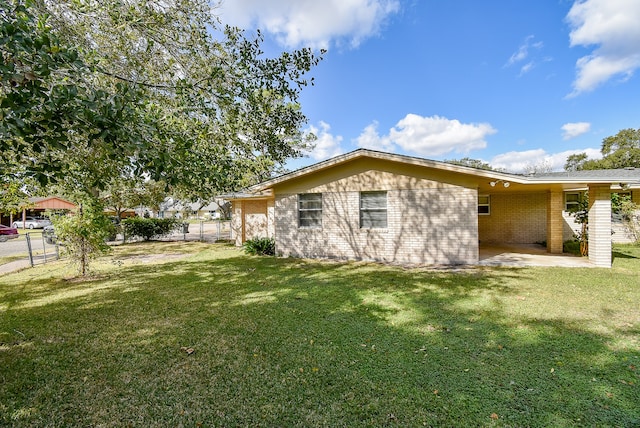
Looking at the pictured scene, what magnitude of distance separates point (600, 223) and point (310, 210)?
364 inches

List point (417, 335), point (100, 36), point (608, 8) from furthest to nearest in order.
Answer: point (608, 8), point (100, 36), point (417, 335)

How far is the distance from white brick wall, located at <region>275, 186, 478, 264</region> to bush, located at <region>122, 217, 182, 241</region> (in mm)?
13264

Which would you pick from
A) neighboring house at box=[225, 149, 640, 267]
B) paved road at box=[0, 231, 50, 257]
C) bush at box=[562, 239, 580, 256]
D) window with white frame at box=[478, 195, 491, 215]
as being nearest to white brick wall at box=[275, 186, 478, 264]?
neighboring house at box=[225, 149, 640, 267]

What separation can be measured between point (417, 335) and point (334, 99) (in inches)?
612

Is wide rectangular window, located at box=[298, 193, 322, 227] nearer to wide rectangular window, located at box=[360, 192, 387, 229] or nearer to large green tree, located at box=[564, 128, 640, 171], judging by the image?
wide rectangular window, located at box=[360, 192, 387, 229]

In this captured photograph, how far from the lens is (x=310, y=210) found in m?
11.5

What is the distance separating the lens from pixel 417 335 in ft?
14.4

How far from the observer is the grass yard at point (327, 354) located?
275 centimetres

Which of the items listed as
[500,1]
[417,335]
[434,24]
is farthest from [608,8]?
[417,335]

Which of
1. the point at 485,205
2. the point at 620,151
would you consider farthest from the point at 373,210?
the point at 620,151

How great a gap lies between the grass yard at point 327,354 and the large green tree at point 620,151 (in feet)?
118

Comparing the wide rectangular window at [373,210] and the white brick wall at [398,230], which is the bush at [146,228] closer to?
the white brick wall at [398,230]

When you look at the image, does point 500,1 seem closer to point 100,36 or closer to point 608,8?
point 608,8

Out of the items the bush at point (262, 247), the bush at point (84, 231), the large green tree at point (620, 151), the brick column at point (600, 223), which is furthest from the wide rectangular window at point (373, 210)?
the large green tree at point (620, 151)
